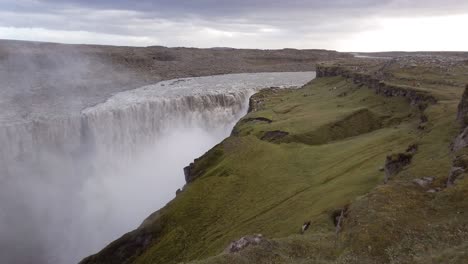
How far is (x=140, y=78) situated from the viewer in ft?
418

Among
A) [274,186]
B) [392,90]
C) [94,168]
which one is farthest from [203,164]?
[94,168]

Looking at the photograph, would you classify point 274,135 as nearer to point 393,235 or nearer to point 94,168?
point 393,235

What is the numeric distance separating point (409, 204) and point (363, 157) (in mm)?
16557

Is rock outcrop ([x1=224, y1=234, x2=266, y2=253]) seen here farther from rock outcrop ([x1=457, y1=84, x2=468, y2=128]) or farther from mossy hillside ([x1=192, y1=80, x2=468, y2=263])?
rock outcrop ([x1=457, y1=84, x2=468, y2=128])

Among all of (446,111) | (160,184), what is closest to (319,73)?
(160,184)

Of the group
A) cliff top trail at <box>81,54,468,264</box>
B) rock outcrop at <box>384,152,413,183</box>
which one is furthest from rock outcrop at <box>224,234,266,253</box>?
rock outcrop at <box>384,152,413,183</box>

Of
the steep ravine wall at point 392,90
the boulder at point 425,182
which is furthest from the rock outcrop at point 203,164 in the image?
the boulder at point 425,182

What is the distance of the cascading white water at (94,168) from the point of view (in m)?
52.3

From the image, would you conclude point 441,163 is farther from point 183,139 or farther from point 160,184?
point 183,139

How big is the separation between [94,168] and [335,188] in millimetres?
47968

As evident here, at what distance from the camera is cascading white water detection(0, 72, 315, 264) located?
5228cm

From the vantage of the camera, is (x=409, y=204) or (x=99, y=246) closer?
(x=409, y=204)

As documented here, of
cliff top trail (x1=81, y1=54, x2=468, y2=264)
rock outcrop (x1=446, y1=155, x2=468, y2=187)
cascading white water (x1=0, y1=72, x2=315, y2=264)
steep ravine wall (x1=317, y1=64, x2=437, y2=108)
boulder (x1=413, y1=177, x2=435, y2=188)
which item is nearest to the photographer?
cliff top trail (x1=81, y1=54, x2=468, y2=264)

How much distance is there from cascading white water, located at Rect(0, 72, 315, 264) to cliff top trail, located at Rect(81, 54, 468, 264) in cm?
1452
